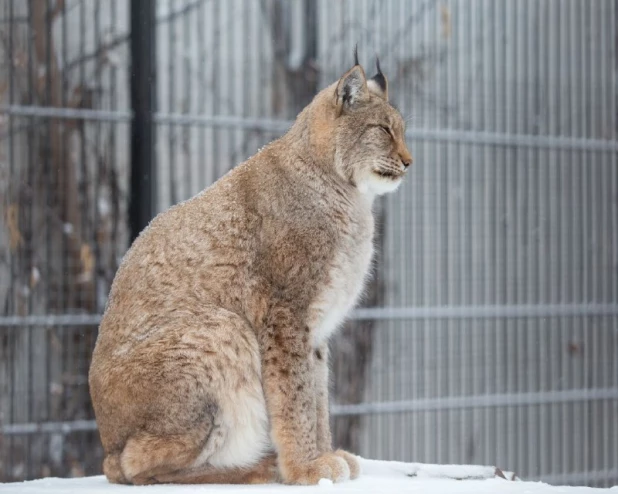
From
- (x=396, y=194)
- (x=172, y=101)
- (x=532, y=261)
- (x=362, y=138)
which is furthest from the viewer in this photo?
(x=532, y=261)

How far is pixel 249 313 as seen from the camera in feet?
14.8

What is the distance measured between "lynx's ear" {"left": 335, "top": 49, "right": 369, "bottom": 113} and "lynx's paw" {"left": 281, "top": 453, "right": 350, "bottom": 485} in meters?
1.29

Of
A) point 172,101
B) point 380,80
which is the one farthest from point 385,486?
point 172,101

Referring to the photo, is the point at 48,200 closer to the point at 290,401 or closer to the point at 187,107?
the point at 187,107

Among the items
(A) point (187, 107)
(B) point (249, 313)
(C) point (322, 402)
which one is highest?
(A) point (187, 107)

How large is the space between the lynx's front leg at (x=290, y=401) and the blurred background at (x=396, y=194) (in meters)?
2.17

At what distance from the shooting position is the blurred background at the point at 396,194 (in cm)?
648

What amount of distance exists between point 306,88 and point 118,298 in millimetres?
2781

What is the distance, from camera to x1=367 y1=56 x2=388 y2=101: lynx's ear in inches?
194

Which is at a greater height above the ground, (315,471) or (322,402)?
(322,402)

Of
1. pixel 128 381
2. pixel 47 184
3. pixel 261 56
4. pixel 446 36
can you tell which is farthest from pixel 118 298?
pixel 446 36

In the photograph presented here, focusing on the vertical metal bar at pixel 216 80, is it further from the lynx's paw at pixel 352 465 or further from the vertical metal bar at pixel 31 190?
the lynx's paw at pixel 352 465

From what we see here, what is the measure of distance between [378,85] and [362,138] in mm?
313

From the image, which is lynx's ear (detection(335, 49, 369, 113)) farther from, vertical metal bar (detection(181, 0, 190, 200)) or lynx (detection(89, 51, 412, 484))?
vertical metal bar (detection(181, 0, 190, 200))
